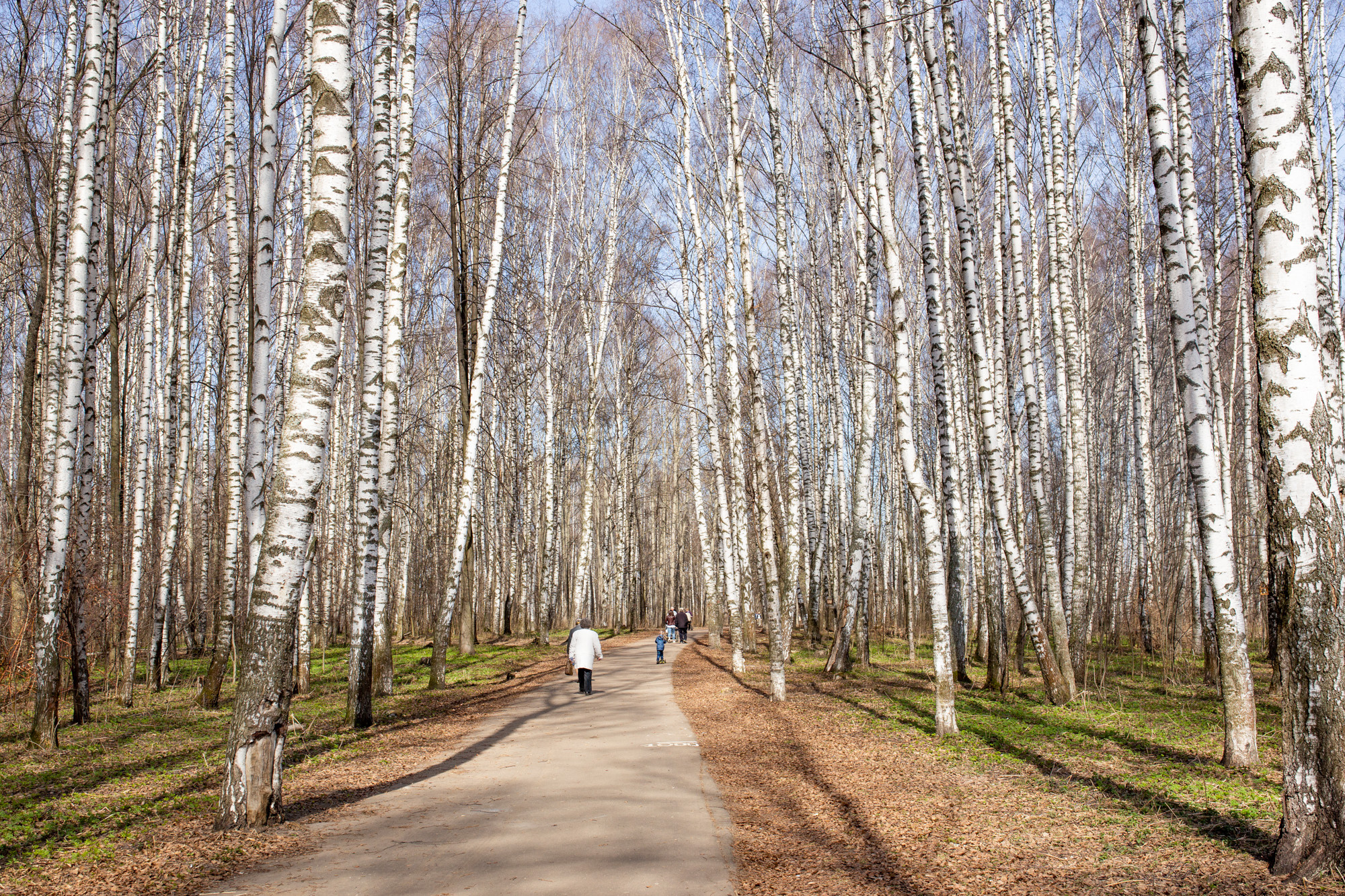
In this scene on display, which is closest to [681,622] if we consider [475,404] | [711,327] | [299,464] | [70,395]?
[711,327]

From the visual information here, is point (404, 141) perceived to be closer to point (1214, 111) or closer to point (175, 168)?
point (175, 168)

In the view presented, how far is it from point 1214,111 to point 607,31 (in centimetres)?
1676

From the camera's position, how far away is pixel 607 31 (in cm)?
2400

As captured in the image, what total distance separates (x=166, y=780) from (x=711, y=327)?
12842mm

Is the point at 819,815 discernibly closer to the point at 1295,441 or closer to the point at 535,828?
the point at 535,828

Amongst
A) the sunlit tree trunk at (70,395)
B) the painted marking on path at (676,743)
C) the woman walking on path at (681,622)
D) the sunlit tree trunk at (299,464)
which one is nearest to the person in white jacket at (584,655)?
the painted marking on path at (676,743)

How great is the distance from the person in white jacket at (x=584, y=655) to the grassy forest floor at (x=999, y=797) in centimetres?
226

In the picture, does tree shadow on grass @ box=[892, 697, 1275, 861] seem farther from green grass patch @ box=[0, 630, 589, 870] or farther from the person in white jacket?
green grass patch @ box=[0, 630, 589, 870]

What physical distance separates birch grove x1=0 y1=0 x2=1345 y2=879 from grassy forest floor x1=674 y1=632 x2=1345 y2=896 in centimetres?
62

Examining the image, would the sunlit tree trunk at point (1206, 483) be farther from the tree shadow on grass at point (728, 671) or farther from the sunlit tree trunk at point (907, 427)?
the tree shadow on grass at point (728, 671)

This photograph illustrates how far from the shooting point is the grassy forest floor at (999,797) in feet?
14.4

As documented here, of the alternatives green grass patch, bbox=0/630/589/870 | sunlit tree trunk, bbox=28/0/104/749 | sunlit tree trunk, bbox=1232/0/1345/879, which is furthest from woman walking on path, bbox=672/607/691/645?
sunlit tree trunk, bbox=1232/0/1345/879

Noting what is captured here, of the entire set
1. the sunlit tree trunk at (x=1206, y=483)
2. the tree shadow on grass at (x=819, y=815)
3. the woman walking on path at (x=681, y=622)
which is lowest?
the woman walking on path at (x=681, y=622)

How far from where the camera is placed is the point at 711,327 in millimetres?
17016
